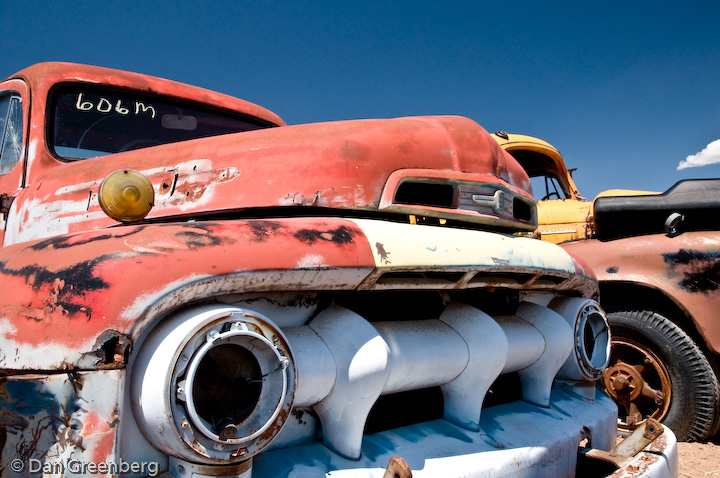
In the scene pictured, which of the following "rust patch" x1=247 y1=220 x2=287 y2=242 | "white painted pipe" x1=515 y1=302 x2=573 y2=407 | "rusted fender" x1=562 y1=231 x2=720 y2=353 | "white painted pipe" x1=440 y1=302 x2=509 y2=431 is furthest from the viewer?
"rusted fender" x1=562 y1=231 x2=720 y2=353

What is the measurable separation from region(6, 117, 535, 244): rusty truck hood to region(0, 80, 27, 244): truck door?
0.33m

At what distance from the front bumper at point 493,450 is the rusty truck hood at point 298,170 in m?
0.68

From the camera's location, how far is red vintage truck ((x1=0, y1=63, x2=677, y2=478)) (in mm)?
1088

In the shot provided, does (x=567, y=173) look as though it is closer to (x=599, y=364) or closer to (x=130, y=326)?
(x=599, y=364)

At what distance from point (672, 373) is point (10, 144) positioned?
3784 millimetres

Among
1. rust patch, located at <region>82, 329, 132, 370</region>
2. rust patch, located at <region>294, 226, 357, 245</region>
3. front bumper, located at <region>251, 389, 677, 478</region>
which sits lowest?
front bumper, located at <region>251, 389, 677, 478</region>

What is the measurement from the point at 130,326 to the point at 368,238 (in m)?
0.64

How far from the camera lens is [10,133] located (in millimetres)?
2564

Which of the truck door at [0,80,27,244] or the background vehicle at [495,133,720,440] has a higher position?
the truck door at [0,80,27,244]

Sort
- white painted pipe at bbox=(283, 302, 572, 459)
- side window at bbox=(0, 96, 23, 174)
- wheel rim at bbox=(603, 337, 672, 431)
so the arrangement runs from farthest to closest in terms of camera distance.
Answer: wheel rim at bbox=(603, 337, 672, 431) → side window at bbox=(0, 96, 23, 174) → white painted pipe at bbox=(283, 302, 572, 459)

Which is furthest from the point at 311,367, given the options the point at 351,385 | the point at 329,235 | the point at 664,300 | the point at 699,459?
the point at 664,300

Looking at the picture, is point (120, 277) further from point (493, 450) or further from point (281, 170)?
point (493, 450)

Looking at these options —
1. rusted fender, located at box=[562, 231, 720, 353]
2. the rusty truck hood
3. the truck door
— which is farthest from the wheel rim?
the truck door

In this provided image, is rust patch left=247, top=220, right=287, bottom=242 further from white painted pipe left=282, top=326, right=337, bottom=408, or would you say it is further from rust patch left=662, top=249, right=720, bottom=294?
rust patch left=662, top=249, right=720, bottom=294
